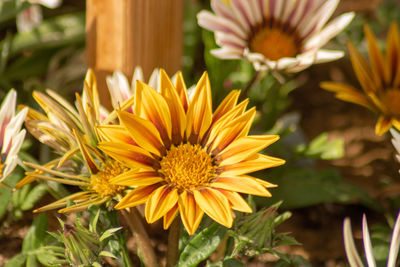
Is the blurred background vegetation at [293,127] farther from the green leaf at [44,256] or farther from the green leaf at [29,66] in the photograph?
the green leaf at [44,256]

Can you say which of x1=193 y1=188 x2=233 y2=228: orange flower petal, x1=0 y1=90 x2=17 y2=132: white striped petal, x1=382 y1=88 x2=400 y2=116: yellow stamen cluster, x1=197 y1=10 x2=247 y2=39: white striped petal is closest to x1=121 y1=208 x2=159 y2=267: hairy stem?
x1=193 y1=188 x2=233 y2=228: orange flower petal

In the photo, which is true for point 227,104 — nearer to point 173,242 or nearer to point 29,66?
point 173,242

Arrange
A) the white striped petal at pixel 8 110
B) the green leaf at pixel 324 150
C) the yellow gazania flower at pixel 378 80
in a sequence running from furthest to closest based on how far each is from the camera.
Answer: the green leaf at pixel 324 150, the yellow gazania flower at pixel 378 80, the white striped petal at pixel 8 110

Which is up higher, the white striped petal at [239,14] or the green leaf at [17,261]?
the white striped petal at [239,14]

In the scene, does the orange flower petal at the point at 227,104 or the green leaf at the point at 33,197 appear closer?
the orange flower petal at the point at 227,104

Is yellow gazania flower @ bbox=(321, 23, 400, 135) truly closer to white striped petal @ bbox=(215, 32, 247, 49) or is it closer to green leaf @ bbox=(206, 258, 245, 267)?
white striped petal @ bbox=(215, 32, 247, 49)

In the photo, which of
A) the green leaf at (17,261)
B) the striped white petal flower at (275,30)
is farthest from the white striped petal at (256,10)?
the green leaf at (17,261)
